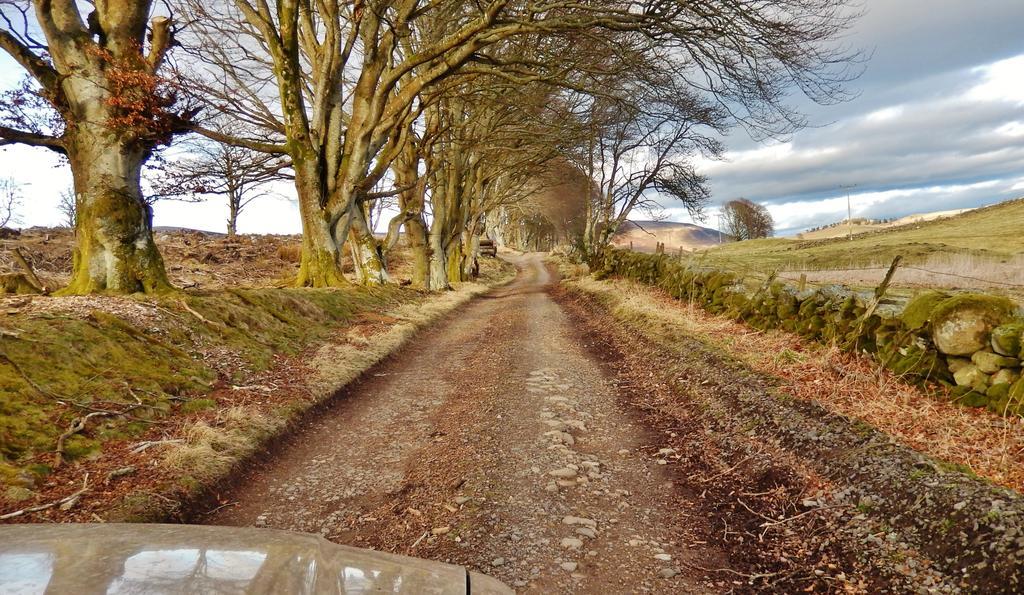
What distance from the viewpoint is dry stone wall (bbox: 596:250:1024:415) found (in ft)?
13.1

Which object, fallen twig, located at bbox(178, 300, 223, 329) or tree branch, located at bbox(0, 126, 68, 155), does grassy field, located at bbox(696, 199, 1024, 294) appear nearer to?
fallen twig, located at bbox(178, 300, 223, 329)

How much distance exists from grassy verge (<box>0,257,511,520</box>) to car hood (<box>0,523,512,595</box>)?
8.35 feet

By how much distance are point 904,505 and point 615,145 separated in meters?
22.0

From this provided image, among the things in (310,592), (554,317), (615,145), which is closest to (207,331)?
(310,592)

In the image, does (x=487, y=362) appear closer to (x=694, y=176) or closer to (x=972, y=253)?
(x=694, y=176)

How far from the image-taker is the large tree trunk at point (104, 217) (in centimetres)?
673

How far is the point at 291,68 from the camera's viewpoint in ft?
36.7

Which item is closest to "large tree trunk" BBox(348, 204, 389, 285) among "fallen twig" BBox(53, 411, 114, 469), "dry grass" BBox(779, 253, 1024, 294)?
"fallen twig" BBox(53, 411, 114, 469)

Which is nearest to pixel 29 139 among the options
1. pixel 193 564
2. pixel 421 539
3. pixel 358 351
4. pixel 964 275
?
pixel 358 351

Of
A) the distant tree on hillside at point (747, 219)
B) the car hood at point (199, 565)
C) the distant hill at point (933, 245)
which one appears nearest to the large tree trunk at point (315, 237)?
the car hood at point (199, 565)

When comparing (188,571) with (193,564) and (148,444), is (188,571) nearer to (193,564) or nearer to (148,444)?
(193,564)

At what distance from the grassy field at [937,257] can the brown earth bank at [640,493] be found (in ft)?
12.5

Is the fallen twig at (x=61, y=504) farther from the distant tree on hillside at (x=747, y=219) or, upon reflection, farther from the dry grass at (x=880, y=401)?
the distant tree on hillside at (x=747, y=219)

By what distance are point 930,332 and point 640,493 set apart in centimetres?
321
